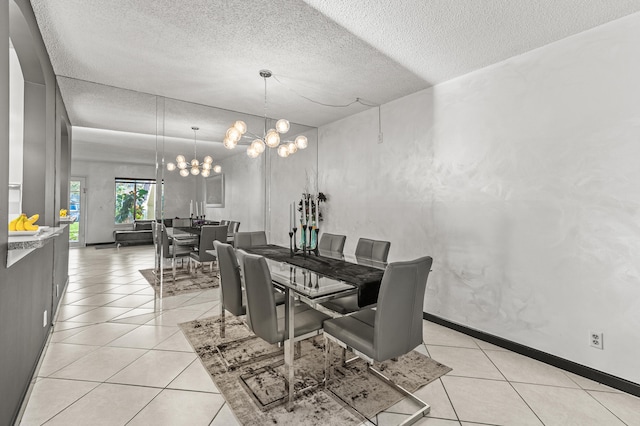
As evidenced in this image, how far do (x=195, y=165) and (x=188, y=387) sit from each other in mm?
2855

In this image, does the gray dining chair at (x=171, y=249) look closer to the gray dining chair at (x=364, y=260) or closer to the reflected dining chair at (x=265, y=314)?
the reflected dining chair at (x=265, y=314)

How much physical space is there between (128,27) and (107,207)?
266 cm

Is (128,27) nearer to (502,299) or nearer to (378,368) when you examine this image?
(378,368)

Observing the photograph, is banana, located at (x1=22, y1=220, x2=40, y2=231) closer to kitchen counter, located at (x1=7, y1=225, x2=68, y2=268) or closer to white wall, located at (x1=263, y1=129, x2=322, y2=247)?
kitchen counter, located at (x1=7, y1=225, x2=68, y2=268)

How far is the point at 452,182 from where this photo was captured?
10.7 ft

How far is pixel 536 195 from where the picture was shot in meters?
2.62

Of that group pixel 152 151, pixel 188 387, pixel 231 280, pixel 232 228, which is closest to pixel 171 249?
pixel 232 228

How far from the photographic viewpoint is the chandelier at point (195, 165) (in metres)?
4.00

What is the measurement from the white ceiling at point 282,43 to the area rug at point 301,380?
2.63 m

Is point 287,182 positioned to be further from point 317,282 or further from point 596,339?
point 596,339

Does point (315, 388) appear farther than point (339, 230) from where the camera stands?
No

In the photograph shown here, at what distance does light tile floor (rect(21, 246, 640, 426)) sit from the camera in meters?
1.82

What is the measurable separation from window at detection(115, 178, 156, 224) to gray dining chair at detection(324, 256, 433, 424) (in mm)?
3153

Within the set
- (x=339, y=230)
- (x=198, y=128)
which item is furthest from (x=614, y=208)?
(x=198, y=128)
